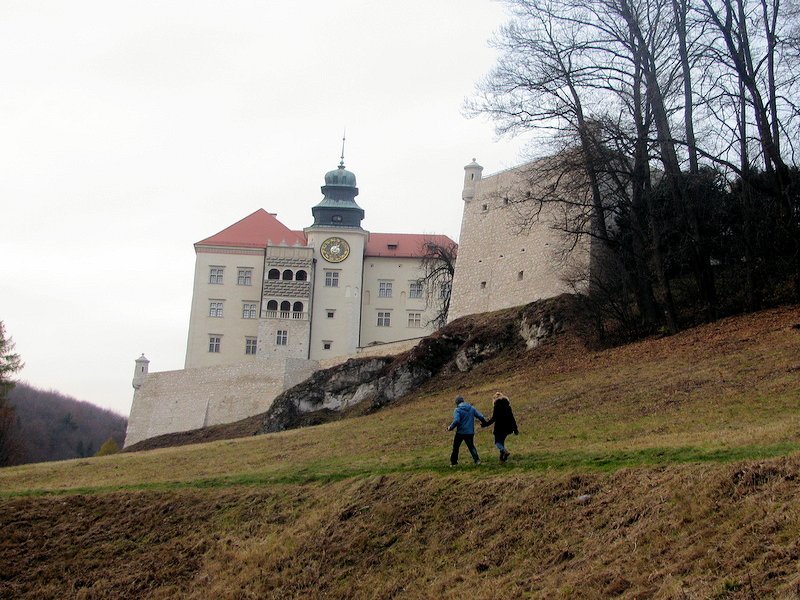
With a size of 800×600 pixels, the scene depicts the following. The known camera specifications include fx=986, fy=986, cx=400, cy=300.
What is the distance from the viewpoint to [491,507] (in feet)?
45.5

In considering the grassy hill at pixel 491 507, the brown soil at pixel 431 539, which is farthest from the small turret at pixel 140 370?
the brown soil at pixel 431 539

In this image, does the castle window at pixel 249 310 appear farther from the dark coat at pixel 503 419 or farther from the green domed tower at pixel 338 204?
the dark coat at pixel 503 419

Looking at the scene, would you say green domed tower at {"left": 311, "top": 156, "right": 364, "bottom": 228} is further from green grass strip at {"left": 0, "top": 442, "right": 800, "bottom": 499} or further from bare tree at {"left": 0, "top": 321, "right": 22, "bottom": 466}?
green grass strip at {"left": 0, "top": 442, "right": 800, "bottom": 499}

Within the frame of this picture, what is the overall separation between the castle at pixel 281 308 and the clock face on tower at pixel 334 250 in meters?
0.06

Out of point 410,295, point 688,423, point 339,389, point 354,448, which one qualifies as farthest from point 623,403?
point 410,295

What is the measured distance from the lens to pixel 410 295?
6350cm

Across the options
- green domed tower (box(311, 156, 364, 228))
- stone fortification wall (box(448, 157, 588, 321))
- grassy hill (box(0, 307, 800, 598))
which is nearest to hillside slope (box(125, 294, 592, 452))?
stone fortification wall (box(448, 157, 588, 321))

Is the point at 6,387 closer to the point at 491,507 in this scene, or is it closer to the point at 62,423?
the point at 491,507

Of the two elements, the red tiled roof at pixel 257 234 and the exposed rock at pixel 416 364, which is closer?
the exposed rock at pixel 416 364

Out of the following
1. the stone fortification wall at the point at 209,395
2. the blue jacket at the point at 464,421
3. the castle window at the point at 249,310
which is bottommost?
the blue jacket at the point at 464,421

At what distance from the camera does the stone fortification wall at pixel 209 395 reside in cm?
4938

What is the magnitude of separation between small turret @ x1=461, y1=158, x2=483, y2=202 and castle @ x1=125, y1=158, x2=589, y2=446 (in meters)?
8.50

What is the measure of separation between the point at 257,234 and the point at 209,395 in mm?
16048

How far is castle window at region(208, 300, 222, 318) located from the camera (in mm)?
60281
